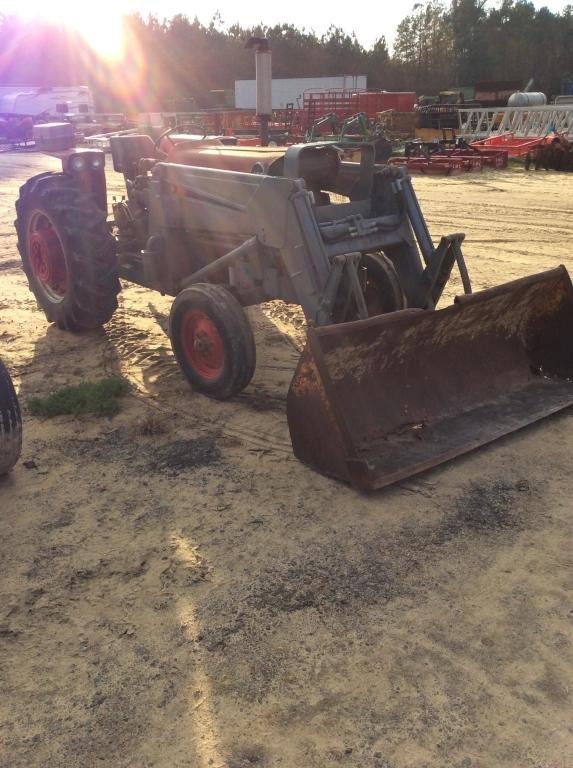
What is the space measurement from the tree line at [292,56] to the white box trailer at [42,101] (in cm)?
1697

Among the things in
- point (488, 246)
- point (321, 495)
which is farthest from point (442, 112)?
point (321, 495)

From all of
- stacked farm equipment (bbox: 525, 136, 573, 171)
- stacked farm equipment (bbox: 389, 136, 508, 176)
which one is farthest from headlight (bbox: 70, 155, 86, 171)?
stacked farm equipment (bbox: 525, 136, 573, 171)

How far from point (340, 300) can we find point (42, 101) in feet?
89.8

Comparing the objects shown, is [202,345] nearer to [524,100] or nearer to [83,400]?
[83,400]

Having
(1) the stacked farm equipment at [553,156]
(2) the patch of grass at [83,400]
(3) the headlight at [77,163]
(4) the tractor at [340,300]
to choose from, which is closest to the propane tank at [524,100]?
(1) the stacked farm equipment at [553,156]

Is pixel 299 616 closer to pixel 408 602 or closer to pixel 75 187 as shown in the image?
pixel 408 602

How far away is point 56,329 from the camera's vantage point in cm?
616

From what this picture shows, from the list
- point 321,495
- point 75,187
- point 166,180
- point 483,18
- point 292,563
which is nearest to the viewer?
point 292,563

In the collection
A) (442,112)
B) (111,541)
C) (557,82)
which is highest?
(557,82)

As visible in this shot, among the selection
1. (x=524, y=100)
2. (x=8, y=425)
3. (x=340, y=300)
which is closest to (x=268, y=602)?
(x=8, y=425)

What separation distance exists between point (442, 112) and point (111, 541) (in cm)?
2221

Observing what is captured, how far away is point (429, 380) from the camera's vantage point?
4082mm

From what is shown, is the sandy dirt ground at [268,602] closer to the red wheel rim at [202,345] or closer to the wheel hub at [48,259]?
the red wheel rim at [202,345]

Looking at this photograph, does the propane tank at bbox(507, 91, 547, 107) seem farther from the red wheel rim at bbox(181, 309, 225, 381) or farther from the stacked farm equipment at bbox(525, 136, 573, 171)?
the red wheel rim at bbox(181, 309, 225, 381)
